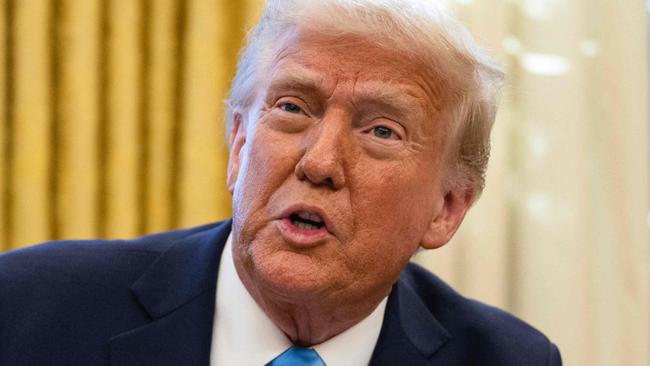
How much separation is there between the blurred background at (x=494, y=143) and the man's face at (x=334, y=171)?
818 millimetres

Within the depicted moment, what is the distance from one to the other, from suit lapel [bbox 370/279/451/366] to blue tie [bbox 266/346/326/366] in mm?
139

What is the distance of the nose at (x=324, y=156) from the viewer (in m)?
1.75

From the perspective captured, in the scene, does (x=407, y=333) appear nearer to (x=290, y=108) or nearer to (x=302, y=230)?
(x=302, y=230)

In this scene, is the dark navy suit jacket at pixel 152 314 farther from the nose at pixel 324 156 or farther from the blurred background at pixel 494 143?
the blurred background at pixel 494 143

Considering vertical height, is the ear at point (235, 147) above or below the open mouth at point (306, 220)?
above

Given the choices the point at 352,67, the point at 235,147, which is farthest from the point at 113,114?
the point at 352,67

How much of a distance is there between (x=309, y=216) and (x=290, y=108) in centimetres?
24

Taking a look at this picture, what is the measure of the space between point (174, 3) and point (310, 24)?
961 mm

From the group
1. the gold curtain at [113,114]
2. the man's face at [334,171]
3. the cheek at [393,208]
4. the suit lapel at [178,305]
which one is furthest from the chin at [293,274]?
the gold curtain at [113,114]

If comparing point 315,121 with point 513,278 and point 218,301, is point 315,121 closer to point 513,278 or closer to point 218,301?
point 218,301

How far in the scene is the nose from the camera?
5.73 feet

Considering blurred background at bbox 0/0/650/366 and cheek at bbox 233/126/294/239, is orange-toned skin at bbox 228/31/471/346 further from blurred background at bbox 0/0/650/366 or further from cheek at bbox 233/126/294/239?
blurred background at bbox 0/0/650/366

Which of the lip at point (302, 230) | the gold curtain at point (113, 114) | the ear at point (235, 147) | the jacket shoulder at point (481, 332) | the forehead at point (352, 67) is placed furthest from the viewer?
the gold curtain at point (113, 114)

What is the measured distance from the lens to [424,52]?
188 centimetres
